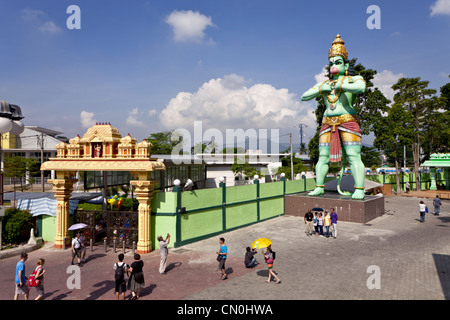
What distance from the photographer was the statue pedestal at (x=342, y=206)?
1978 cm

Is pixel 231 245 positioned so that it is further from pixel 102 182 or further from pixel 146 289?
pixel 102 182

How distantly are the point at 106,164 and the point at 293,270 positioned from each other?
30.3 ft

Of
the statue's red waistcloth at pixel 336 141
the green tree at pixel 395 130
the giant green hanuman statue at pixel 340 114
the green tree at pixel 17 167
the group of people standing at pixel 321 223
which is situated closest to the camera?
the group of people standing at pixel 321 223

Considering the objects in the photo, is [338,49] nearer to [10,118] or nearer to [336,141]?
[336,141]

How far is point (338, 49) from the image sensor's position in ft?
68.6

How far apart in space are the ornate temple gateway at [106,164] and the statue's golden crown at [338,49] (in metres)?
14.5

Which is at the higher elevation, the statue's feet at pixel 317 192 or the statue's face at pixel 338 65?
the statue's face at pixel 338 65

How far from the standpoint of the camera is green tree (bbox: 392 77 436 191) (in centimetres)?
3791

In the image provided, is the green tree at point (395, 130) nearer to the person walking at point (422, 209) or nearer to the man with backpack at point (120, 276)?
the person walking at point (422, 209)

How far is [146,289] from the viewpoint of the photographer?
9734 millimetres

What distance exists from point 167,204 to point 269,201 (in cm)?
901

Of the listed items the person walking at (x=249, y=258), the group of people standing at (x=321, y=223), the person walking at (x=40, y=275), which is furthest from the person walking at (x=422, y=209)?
the person walking at (x=40, y=275)

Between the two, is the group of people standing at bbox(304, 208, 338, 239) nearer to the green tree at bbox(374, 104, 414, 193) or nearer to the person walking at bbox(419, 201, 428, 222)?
the person walking at bbox(419, 201, 428, 222)
